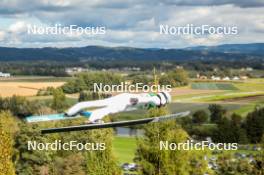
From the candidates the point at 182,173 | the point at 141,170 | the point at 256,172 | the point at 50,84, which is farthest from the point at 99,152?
the point at 256,172

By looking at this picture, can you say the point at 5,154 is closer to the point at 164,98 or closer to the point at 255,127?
the point at 164,98

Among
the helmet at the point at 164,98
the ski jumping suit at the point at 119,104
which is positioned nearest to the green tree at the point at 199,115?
the helmet at the point at 164,98

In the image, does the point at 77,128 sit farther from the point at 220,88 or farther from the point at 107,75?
the point at 220,88

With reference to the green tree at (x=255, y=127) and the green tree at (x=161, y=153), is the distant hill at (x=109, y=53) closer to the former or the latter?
the green tree at (x=161, y=153)

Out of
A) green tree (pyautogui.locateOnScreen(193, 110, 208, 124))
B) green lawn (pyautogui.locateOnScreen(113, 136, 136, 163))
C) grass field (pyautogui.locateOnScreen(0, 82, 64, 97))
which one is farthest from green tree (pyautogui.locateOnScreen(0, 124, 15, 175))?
green lawn (pyautogui.locateOnScreen(113, 136, 136, 163))

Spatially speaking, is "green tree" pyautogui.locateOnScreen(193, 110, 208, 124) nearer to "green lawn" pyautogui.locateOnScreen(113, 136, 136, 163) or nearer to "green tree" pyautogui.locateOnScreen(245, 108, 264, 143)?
"green lawn" pyautogui.locateOnScreen(113, 136, 136, 163)
